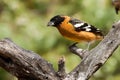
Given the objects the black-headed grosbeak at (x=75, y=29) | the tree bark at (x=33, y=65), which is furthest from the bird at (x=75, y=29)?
the tree bark at (x=33, y=65)

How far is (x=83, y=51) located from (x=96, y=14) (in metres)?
1.69

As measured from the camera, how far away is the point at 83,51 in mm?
4965

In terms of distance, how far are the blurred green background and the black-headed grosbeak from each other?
0.09 meters

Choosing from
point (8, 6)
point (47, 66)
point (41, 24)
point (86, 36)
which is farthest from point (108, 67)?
point (47, 66)

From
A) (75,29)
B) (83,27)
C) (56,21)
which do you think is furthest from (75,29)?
(56,21)

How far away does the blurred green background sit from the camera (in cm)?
663

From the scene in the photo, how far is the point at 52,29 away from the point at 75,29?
12.7 inches

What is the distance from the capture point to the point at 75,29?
22.1ft

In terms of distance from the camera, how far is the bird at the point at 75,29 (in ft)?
21.2

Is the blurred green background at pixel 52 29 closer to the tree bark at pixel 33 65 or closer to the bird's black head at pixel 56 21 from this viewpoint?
the bird's black head at pixel 56 21

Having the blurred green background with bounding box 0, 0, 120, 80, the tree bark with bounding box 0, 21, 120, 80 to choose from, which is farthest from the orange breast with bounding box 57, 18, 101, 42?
the tree bark with bounding box 0, 21, 120, 80

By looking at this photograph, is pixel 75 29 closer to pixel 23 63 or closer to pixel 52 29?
pixel 52 29

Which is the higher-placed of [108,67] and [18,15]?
[18,15]

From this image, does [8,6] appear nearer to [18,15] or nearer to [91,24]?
[18,15]
